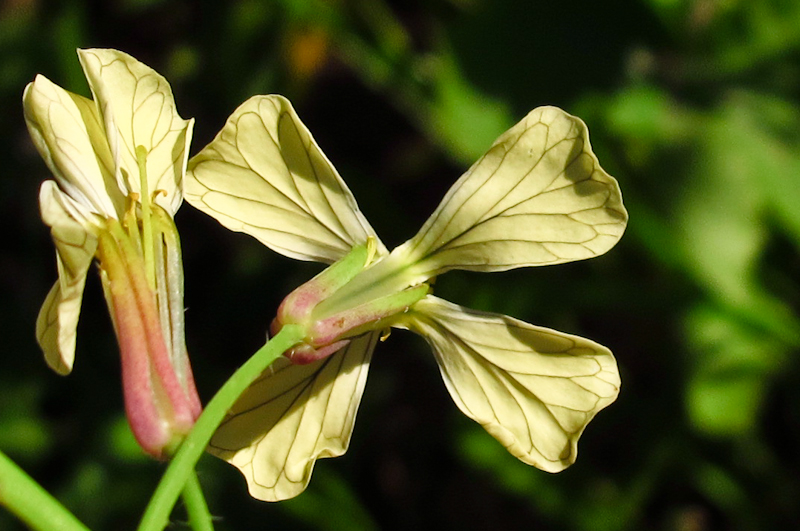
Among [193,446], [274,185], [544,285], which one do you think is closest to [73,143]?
[274,185]

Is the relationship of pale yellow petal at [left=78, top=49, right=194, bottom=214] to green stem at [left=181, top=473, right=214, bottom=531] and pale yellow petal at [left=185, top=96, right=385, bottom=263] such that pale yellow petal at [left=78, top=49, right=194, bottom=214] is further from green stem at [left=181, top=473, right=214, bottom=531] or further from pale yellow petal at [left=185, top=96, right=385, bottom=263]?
green stem at [left=181, top=473, right=214, bottom=531]

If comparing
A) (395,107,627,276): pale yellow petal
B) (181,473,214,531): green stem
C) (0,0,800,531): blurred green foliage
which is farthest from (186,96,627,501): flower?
(0,0,800,531): blurred green foliage

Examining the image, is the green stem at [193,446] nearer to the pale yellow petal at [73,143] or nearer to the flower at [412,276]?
the flower at [412,276]

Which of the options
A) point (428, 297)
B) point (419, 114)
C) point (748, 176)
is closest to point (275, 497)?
point (428, 297)

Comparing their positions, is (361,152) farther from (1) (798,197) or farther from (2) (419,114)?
(1) (798,197)

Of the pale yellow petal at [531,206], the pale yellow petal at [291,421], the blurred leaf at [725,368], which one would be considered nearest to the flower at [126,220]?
the pale yellow petal at [291,421]
